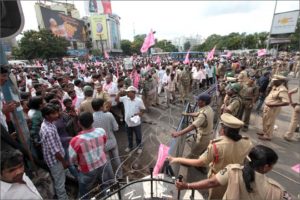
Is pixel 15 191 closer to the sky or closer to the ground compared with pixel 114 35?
closer to the ground

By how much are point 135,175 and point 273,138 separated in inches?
174

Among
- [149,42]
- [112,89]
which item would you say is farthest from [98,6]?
[112,89]

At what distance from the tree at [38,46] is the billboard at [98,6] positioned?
56.4 metres

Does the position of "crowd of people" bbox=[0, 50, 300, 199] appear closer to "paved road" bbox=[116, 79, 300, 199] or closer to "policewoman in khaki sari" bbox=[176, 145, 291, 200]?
"policewoman in khaki sari" bbox=[176, 145, 291, 200]

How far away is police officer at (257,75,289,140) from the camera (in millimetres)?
5109

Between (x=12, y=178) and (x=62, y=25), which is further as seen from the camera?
(x=62, y=25)

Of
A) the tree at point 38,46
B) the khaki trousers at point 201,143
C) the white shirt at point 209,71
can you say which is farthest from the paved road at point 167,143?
the tree at point 38,46

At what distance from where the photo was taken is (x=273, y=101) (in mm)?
5289

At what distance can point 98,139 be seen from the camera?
2.86m

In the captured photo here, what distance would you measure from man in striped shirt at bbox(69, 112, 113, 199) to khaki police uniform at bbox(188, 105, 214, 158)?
5.38 feet

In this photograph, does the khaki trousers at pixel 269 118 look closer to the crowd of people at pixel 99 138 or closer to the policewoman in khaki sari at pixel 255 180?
the crowd of people at pixel 99 138

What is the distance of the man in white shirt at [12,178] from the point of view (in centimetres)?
157

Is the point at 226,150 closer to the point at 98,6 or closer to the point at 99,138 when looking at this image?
the point at 99,138

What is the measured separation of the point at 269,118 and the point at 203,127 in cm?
301
